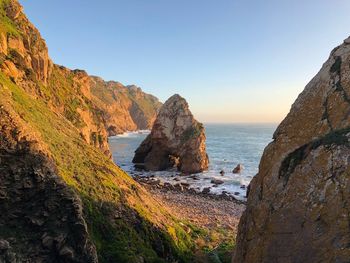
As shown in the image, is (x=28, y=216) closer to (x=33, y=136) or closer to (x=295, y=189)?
(x=33, y=136)

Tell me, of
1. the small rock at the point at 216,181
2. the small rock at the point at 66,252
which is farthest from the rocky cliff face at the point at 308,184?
the small rock at the point at 216,181

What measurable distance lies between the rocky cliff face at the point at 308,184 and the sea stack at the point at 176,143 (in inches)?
2172

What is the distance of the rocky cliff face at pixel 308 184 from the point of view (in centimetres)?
1018

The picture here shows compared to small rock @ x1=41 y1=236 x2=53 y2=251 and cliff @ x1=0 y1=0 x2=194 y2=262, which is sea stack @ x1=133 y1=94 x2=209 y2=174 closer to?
cliff @ x1=0 y1=0 x2=194 y2=262

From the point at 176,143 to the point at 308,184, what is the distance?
60.4m

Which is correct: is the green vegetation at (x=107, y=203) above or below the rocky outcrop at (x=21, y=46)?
below

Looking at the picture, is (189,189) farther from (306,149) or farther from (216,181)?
(306,149)

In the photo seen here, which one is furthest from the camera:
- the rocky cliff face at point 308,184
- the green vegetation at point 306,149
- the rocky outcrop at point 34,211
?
the rocky outcrop at point 34,211

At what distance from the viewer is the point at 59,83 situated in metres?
59.5

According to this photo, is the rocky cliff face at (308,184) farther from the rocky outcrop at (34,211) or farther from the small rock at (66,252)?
the rocky outcrop at (34,211)

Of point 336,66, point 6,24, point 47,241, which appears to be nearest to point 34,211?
point 47,241

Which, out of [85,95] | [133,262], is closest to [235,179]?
[85,95]

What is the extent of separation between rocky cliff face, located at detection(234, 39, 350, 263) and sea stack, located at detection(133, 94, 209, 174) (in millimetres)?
55172

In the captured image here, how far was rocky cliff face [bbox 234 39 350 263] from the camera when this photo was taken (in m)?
10.2
